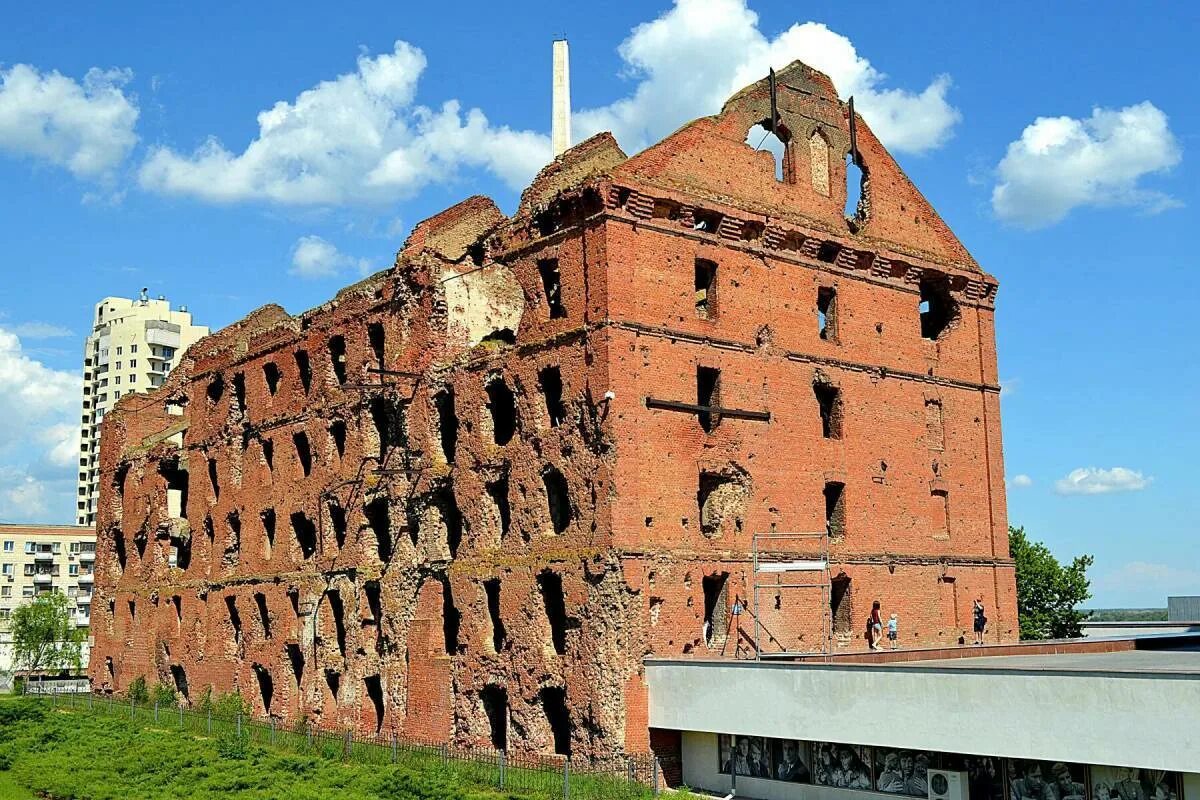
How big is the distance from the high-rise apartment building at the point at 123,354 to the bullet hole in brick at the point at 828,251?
91313 mm

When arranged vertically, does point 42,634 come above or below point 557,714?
above

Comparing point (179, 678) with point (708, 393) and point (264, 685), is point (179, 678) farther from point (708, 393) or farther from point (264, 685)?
point (708, 393)

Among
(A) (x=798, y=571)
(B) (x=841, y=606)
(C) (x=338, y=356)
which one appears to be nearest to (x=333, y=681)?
(C) (x=338, y=356)

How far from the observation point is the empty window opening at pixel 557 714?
27.6 m

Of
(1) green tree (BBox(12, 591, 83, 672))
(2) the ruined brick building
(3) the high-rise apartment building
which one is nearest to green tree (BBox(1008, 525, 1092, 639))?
(2) the ruined brick building

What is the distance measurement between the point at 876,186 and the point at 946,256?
322cm

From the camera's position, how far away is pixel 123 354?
115 metres

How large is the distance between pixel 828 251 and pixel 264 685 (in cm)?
2225

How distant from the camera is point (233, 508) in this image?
141 feet

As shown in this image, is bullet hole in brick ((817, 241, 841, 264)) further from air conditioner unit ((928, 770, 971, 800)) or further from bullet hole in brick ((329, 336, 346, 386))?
air conditioner unit ((928, 770, 971, 800))

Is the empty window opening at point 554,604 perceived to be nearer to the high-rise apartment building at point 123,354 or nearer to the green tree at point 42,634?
the green tree at point 42,634

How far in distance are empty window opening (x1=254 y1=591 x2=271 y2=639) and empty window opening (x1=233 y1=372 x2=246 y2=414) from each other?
23.0 feet

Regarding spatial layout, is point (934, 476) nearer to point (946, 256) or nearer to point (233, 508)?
point (946, 256)

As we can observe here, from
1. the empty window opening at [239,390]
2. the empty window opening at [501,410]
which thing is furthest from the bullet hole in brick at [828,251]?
the empty window opening at [239,390]
